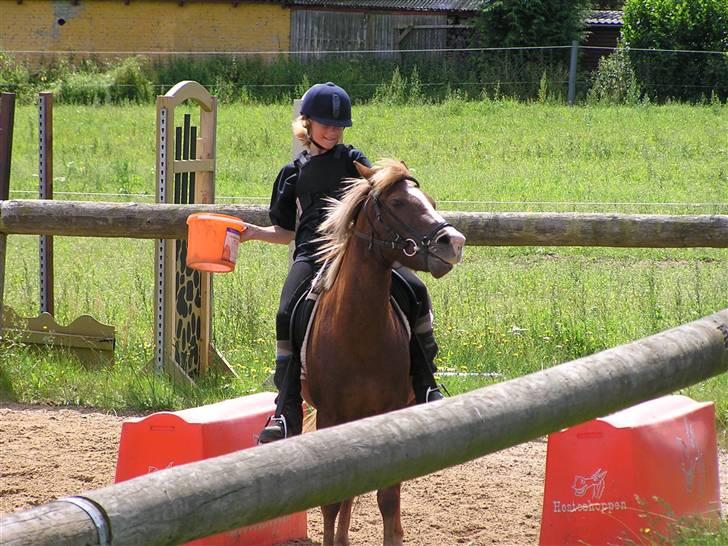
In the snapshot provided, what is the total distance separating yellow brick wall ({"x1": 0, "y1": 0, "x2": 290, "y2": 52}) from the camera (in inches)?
1210

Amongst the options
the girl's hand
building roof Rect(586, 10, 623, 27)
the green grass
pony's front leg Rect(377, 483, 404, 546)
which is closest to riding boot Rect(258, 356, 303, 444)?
pony's front leg Rect(377, 483, 404, 546)

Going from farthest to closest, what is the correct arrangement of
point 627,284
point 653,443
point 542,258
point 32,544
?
point 542,258, point 627,284, point 653,443, point 32,544

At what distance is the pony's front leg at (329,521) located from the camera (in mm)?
4730

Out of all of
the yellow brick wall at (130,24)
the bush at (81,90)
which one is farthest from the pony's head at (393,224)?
the yellow brick wall at (130,24)

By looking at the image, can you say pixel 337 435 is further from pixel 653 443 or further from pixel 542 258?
pixel 542 258

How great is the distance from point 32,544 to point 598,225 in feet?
18.8

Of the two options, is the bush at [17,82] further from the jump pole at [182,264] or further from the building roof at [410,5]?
the jump pole at [182,264]

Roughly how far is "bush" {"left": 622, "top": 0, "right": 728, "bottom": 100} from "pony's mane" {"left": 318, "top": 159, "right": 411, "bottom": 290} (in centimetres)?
2154

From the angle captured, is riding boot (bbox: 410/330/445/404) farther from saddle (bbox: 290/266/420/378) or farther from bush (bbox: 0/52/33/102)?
bush (bbox: 0/52/33/102)

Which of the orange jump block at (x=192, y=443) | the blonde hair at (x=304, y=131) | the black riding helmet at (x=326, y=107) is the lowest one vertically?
the orange jump block at (x=192, y=443)

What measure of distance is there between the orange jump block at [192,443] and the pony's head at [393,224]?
862mm

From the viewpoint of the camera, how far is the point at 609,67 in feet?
81.9

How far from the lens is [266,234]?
17.1 feet

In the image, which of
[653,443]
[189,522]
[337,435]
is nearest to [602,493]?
[653,443]
